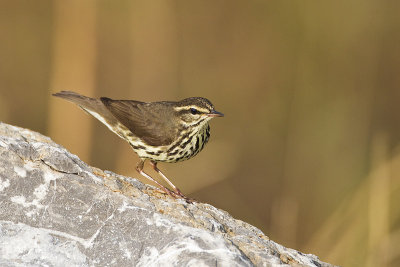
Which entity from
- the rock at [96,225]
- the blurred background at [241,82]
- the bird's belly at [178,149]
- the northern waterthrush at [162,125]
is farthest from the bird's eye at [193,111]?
the rock at [96,225]

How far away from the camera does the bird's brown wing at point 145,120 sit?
6160mm

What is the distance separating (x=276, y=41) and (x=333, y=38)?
75 cm

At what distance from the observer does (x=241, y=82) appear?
10.2 metres

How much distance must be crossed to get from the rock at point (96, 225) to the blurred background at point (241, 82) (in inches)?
115

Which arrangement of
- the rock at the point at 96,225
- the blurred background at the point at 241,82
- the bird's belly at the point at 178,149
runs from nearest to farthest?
the rock at the point at 96,225
the bird's belly at the point at 178,149
the blurred background at the point at 241,82

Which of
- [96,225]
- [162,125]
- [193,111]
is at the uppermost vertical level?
[193,111]

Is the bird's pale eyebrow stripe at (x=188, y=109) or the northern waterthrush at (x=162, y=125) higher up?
the bird's pale eyebrow stripe at (x=188, y=109)

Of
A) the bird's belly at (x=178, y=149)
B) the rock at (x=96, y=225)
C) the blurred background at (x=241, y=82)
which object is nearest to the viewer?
the rock at (x=96, y=225)

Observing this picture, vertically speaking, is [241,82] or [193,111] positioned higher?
[193,111]

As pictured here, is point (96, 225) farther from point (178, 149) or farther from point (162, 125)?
point (162, 125)

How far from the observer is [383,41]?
9836 mm

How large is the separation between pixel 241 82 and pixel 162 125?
398 centimetres

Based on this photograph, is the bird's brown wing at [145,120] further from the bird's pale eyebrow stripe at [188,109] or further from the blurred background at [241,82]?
the blurred background at [241,82]

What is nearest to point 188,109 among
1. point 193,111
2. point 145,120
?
point 193,111
